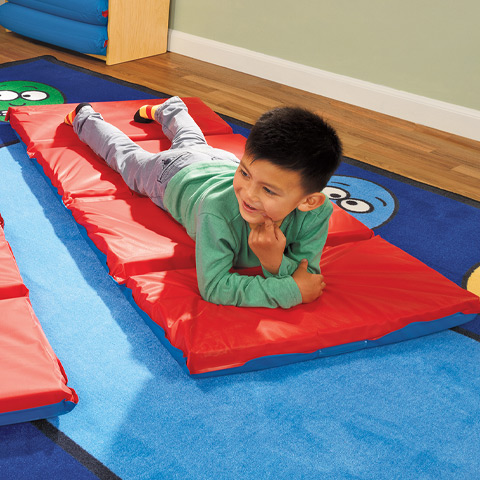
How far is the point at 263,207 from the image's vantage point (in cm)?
141

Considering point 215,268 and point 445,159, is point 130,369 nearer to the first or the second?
point 215,268

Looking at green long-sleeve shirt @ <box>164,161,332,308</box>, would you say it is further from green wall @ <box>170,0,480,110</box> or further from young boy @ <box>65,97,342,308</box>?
green wall @ <box>170,0,480,110</box>

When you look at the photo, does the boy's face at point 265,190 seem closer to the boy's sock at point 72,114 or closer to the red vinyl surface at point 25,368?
the red vinyl surface at point 25,368

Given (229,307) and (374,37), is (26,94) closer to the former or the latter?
(374,37)

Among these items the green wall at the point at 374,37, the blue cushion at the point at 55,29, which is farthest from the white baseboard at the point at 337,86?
the blue cushion at the point at 55,29

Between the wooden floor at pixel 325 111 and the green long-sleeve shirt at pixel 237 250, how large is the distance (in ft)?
4.04

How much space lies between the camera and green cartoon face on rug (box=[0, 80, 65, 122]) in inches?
114

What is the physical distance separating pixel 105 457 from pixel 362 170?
5.94 ft

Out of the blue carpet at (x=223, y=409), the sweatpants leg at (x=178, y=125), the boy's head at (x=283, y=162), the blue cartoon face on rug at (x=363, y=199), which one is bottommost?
the blue carpet at (x=223, y=409)

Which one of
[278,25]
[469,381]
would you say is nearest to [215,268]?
[469,381]

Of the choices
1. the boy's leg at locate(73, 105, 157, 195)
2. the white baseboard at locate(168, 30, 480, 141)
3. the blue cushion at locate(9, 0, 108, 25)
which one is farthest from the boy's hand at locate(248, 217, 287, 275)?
the blue cushion at locate(9, 0, 108, 25)

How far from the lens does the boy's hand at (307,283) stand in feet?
5.05

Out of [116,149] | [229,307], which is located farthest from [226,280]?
[116,149]

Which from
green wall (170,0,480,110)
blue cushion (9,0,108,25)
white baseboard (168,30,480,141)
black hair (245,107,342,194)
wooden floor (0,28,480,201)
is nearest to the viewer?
black hair (245,107,342,194)
